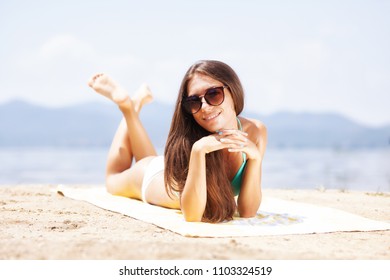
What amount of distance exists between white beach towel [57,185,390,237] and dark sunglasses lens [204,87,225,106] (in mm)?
889

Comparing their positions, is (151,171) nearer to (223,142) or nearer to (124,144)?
(124,144)

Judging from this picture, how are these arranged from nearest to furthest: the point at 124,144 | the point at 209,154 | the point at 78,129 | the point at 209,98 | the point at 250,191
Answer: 1. the point at 209,98
2. the point at 209,154
3. the point at 250,191
4. the point at 124,144
5. the point at 78,129

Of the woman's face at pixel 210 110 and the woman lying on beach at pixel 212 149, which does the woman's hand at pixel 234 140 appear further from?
the woman's face at pixel 210 110

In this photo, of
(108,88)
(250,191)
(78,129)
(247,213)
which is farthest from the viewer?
(78,129)

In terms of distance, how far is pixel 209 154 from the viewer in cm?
373

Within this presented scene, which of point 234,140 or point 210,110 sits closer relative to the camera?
point 234,140

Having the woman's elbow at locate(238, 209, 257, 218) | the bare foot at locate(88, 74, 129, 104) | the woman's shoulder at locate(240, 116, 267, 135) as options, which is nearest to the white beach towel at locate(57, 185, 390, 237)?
the woman's elbow at locate(238, 209, 257, 218)

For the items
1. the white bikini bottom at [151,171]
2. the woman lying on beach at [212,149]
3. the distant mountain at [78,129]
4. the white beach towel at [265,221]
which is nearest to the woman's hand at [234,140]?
the woman lying on beach at [212,149]

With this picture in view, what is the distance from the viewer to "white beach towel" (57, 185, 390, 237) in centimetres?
346

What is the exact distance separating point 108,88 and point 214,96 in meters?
2.32

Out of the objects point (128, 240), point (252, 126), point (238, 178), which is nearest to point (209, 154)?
point (238, 178)

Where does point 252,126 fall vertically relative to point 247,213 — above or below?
above
